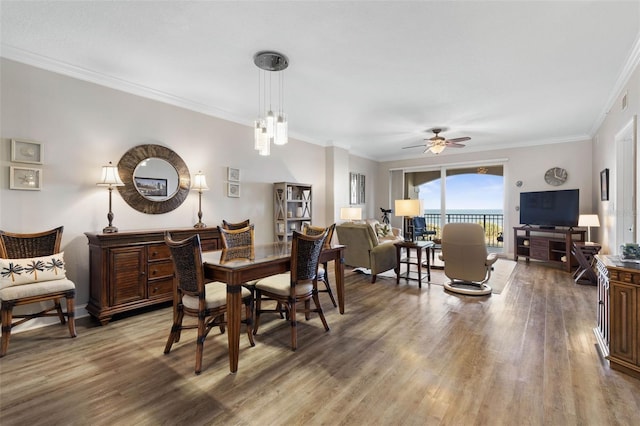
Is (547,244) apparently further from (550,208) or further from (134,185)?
(134,185)

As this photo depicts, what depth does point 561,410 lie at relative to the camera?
5.74 ft

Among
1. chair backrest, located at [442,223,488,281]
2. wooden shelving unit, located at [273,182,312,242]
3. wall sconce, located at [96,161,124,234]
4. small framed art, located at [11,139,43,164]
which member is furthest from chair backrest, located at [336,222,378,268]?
small framed art, located at [11,139,43,164]

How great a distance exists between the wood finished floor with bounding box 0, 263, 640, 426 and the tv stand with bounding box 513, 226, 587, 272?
2814mm

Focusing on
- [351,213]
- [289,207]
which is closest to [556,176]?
[351,213]

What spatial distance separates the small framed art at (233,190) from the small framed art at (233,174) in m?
0.06

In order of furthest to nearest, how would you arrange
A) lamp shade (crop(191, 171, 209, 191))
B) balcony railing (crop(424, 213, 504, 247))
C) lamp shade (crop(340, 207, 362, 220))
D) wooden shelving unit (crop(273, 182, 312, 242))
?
balcony railing (crop(424, 213, 504, 247)) < lamp shade (crop(340, 207, 362, 220)) < wooden shelving unit (crop(273, 182, 312, 242)) < lamp shade (crop(191, 171, 209, 191))

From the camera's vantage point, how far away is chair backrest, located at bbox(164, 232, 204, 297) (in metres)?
2.14

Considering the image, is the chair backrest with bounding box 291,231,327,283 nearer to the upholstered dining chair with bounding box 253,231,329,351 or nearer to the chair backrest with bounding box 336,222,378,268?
the upholstered dining chair with bounding box 253,231,329,351

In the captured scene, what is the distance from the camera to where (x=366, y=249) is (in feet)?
15.6

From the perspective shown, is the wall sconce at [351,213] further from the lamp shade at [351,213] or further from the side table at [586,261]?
the side table at [586,261]

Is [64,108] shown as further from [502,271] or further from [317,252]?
[502,271]

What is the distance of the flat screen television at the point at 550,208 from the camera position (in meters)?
5.68

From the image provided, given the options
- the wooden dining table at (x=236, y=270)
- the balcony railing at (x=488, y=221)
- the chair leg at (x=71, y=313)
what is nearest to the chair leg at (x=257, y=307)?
the wooden dining table at (x=236, y=270)

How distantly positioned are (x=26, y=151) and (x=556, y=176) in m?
8.53
